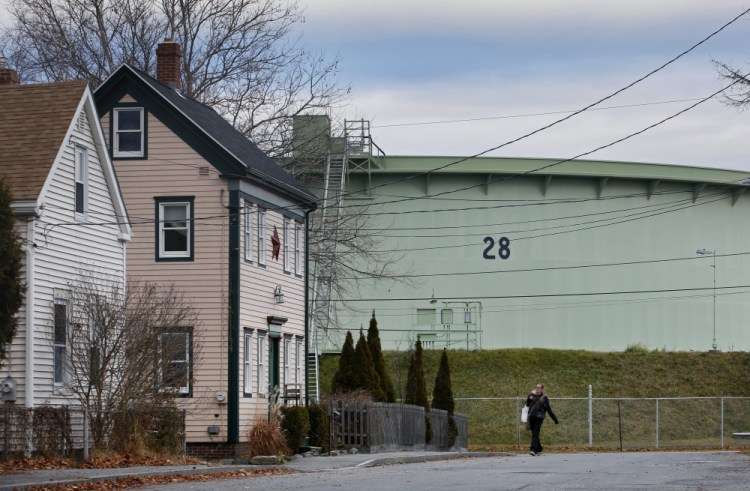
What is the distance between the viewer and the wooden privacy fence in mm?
34750

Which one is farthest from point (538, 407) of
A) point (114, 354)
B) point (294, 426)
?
point (114, 354)

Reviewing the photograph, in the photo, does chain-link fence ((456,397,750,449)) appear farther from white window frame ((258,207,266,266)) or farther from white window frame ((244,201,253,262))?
white window frame ((244,201,253,262))

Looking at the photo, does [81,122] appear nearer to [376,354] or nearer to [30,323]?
[30,323]

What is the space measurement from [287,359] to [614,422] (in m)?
17.7

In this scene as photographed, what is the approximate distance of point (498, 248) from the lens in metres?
56.6

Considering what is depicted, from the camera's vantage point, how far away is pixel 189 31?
153ft

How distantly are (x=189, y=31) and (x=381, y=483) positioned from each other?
29695 millimetres

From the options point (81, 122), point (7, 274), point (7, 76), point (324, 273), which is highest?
point (7, 76)

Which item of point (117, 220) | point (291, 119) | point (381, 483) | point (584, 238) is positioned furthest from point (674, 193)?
point (381, 483)

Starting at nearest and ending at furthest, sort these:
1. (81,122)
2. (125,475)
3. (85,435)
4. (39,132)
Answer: (125,475), (85,435), (39,132), (81,122)

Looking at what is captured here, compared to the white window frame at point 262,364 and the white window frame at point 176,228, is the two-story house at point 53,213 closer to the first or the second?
the white window frame at point 176,228

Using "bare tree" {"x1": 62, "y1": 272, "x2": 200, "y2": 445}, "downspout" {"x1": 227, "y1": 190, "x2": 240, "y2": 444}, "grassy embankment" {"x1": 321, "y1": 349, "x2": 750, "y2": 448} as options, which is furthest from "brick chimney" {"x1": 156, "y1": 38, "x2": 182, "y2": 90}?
"grassy embankment" {"x1": 321, "y1": 349, "x2": 750, "y2": 448}

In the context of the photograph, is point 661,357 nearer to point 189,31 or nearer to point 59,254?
point 189,31

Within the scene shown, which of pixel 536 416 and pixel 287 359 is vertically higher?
pixel 287 359
